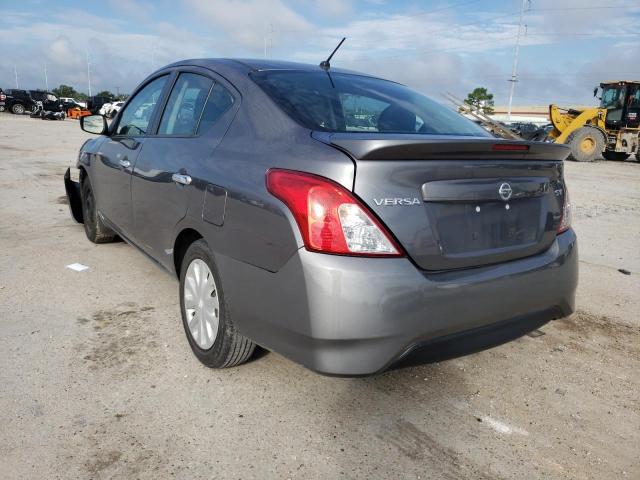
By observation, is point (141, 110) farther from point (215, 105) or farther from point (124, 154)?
point (215, 105)

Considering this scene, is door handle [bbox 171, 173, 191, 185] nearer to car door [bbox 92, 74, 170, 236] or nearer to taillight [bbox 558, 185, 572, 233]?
car door [bbox 92, 74, 170, 236]

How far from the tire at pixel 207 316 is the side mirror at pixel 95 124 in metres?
2.03

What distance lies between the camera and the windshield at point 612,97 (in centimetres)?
1913

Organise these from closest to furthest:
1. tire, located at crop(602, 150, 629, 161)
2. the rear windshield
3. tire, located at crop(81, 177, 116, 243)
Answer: the rear windshield
tire, located at crop(81, 177, 116, 243)
tire, located at crop(602, 150, 629, 161)

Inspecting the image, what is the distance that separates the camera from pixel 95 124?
4301 mm

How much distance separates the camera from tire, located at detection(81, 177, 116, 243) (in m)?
4.79

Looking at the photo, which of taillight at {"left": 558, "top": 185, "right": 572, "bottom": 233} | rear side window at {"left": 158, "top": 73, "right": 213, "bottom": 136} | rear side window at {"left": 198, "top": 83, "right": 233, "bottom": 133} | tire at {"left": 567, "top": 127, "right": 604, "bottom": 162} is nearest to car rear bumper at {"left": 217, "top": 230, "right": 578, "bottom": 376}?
taillight at {"left": 558, "top": 185, "right": 572, "bottom": 233}

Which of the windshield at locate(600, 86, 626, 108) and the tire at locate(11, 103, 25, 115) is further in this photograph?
the tire at locate(11, 103, 25, 115)

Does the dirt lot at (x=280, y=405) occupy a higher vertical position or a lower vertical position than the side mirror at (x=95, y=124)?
lower

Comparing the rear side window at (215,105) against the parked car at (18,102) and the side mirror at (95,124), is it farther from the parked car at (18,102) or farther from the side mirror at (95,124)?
the parked car at (18,102)

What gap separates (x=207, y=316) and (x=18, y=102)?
46.7m

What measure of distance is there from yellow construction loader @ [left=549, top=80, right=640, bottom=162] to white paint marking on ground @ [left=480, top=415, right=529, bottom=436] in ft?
59.2

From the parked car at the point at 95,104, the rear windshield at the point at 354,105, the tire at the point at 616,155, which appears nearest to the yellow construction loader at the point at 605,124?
the tire at the point at 616,155

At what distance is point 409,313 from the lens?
78.0 inches
